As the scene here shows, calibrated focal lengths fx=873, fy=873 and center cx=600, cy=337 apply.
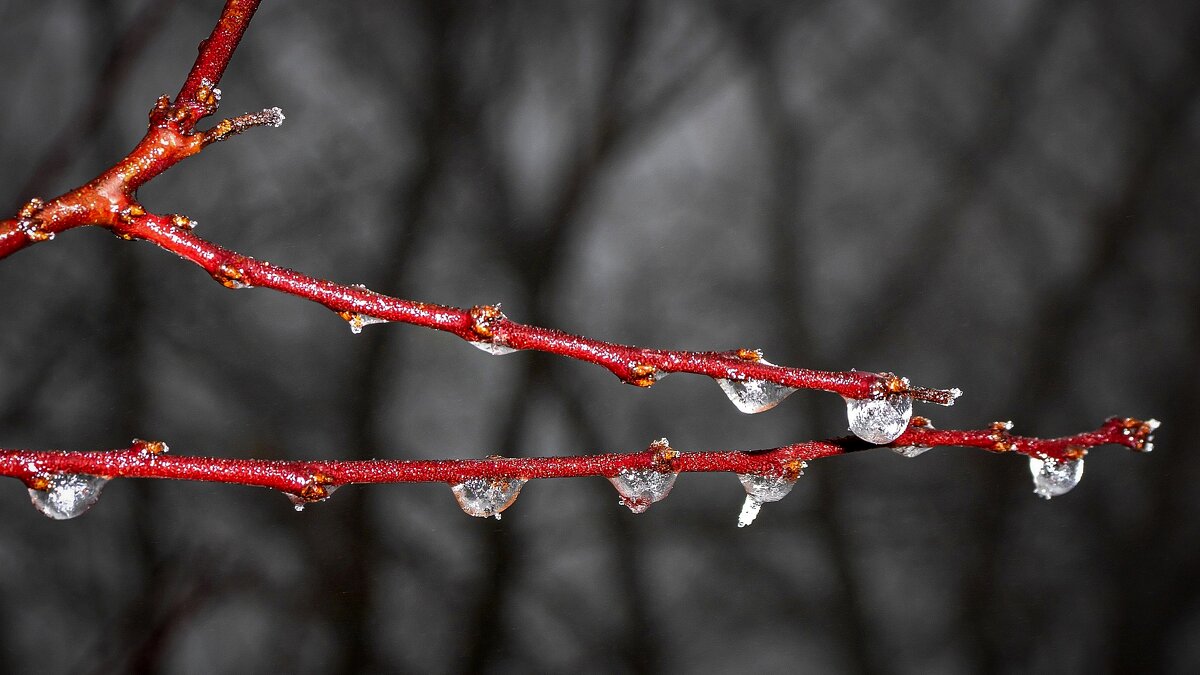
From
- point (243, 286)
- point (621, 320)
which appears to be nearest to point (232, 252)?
point (243, 286)

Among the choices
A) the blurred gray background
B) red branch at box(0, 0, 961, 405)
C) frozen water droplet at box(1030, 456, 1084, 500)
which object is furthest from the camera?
the blurred gray background

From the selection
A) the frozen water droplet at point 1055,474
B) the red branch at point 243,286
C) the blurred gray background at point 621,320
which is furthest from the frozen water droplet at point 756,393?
the blurred gray background at point 621,320

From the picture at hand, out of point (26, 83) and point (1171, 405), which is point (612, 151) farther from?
point (1171, 405)

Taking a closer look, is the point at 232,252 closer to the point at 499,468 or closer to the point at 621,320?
the point at 499,468

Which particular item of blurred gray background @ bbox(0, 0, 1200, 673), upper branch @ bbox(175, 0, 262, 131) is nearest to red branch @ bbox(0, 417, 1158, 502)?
upper branch @ bbox(175, 0, 262, 131)

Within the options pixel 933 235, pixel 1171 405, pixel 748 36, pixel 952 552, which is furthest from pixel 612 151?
pixel 1171 405

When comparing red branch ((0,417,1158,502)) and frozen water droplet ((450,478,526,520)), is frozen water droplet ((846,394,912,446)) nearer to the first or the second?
red branch ((0,417,1158,502))
